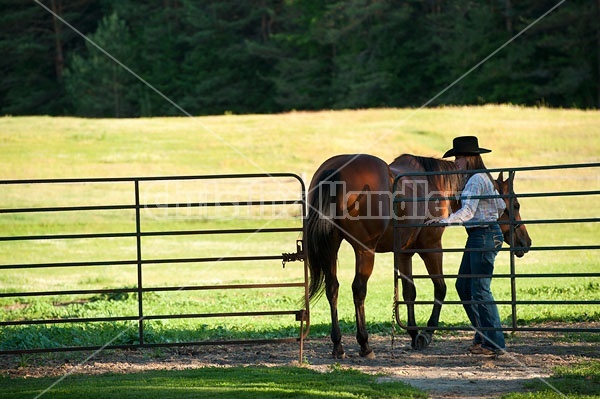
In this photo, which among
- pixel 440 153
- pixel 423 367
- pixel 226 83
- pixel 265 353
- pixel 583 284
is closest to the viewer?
pixel 423 367

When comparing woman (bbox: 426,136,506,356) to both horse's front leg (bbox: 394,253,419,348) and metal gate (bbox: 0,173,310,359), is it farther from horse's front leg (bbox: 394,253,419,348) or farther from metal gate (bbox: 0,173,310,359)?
metal gate (bbox: 0,173,310,359)

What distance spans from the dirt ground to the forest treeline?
48.7 m

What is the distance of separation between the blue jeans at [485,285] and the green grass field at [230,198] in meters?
2.13

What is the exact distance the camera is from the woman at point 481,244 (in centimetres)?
883

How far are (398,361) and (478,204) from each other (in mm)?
1909

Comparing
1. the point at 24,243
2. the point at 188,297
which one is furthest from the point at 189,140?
the point at 188,297

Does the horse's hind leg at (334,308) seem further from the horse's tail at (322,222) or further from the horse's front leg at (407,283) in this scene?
the horse's front leg at (407,283)

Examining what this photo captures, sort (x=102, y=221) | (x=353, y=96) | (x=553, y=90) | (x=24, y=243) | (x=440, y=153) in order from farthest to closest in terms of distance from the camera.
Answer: (x=353, y=96), (x=553, y=90), (x=440, y=153), (x=102, y=221), (x=24, y=243)

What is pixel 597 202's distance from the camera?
27.7 metres

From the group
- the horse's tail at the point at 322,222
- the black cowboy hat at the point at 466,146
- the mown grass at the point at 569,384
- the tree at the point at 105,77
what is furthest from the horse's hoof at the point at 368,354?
the tree at the point at 105,77

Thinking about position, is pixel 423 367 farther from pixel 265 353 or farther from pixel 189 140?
pixel 189 140

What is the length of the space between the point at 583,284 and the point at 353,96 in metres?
46.6

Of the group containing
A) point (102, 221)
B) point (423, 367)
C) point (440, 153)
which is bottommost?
point (423, 367)

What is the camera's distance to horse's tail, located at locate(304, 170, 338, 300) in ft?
30.0
